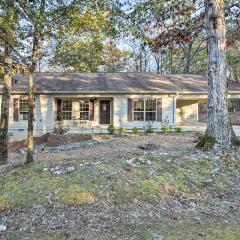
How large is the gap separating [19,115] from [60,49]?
11661 millimetres

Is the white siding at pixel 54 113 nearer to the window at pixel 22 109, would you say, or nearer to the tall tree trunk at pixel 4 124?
the window at pixel 22 109

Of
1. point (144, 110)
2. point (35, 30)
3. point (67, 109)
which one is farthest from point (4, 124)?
point (144, 110)

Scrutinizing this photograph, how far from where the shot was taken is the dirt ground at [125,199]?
15.6 feet

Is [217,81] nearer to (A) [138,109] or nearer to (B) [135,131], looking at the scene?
(B) [135,131]

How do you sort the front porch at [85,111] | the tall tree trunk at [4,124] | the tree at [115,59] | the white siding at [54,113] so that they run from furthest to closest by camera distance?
the tree at [115,59], the front porch at [85,111], the white siding at [54,113], the tall tree trunk at [4,124]

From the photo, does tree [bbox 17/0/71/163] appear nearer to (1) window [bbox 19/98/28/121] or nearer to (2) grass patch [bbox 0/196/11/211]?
(2) grass patch [bbox 0/196/11/211]

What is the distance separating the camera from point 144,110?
67.7ft

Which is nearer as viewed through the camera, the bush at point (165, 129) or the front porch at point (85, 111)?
the bush at point (165, 129)

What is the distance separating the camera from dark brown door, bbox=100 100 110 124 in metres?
21.5

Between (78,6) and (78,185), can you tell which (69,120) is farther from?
(78,185)

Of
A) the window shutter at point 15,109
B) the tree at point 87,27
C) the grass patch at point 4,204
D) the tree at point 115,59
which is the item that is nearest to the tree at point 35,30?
the tree at point 87,27

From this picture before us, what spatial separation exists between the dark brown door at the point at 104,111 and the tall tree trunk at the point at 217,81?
13.1 metres

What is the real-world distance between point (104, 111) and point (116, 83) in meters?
2.02

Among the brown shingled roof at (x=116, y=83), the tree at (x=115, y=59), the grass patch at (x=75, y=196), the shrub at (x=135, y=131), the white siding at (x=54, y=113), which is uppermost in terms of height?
the tree at (x=115, y=59)
